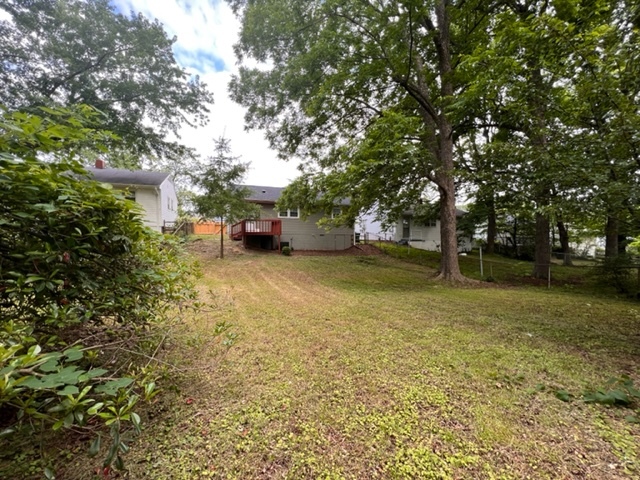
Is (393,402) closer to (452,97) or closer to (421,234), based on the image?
(452,97)

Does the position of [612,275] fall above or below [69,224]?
below

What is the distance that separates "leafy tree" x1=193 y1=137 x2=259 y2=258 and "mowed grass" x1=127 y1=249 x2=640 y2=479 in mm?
8176

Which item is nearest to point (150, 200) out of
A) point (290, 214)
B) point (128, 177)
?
point (128, 177)

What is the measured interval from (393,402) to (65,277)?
2766mm

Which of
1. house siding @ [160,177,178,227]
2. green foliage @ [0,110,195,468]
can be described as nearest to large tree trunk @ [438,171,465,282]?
green foliage @ [0,110,195,468]

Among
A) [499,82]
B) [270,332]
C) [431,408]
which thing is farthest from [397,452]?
[499,82]

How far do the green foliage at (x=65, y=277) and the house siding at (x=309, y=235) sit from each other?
49.6 ft

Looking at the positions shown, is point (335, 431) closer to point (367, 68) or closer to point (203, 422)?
point (203, 422)

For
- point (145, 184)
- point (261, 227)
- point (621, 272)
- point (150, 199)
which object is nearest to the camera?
point (621, 272)

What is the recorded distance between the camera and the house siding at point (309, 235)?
57.3 ft

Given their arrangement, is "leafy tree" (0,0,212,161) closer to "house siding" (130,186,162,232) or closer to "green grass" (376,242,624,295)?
"house siding" (130,186,162,232)

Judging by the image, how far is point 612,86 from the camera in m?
3.22

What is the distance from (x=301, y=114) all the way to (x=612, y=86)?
10.2 meters

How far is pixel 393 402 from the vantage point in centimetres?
231
